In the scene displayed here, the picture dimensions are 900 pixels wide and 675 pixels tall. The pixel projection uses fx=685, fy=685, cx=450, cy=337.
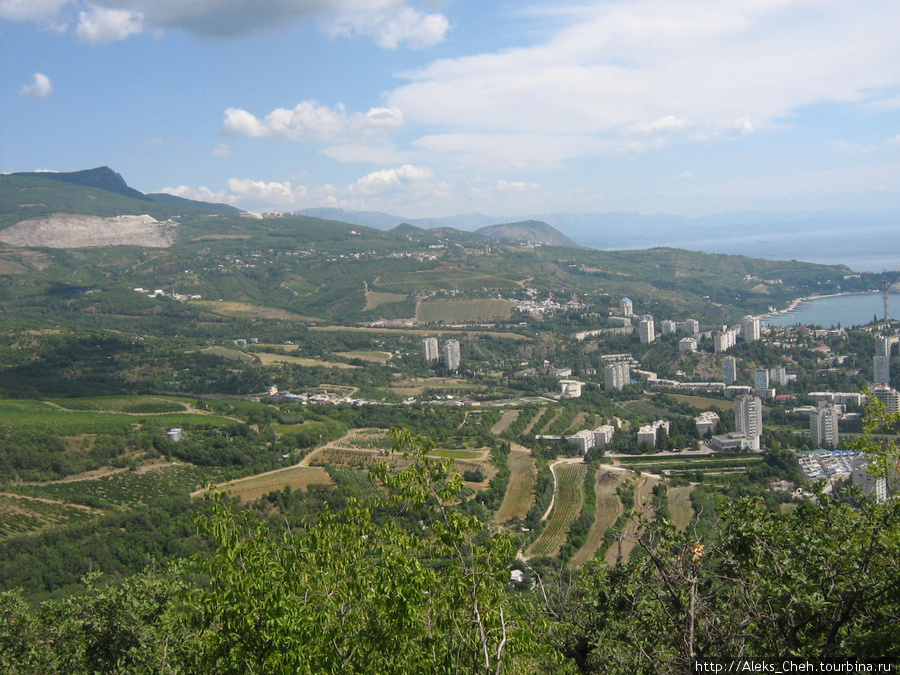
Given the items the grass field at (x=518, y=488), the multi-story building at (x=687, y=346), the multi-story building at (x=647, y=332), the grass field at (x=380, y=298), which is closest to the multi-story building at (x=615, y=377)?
the multi-story building at (x=687, y=346)

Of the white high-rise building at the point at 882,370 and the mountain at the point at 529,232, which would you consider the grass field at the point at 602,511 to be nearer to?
the white high-rise building at the point at 882,370

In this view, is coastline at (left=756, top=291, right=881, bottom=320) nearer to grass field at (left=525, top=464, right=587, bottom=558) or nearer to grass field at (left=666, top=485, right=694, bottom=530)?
grass field at (left=525, top=464, right=587, bottom=558)

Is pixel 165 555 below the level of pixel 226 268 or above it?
below

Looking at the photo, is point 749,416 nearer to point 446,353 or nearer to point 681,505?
point 681,505

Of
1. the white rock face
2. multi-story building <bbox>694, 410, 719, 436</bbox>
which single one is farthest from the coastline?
the white rock face

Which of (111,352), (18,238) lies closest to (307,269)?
(18,238)

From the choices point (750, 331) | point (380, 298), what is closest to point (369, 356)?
point (380, 298)

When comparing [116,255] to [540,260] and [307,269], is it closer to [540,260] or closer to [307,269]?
[307,269]
